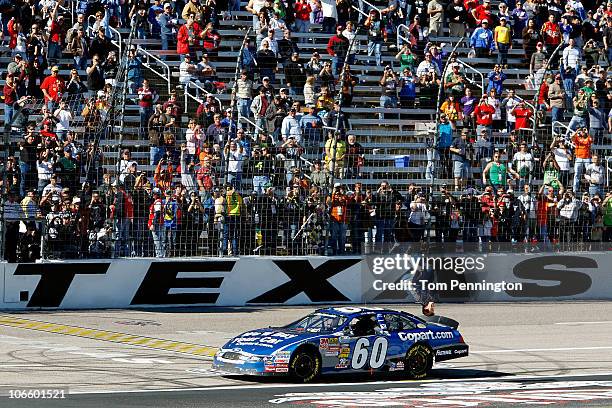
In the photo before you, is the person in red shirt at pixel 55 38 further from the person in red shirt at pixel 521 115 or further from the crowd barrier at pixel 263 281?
the person in red shirt at pixel 521 115

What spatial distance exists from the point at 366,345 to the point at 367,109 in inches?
527

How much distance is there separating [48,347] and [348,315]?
542 centimetres

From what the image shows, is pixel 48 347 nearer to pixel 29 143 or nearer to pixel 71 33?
pixel 29 143

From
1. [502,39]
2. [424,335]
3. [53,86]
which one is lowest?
[424,335]

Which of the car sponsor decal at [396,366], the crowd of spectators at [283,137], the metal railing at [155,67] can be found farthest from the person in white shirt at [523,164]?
the car sponsor decal at [396,366]

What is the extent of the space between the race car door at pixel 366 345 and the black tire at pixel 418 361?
41cm

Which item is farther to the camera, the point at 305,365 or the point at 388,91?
the point at 388,91

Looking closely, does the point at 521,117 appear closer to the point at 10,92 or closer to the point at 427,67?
the point at 427,67

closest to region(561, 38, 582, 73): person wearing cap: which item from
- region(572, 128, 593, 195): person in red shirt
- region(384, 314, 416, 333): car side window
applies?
region(572, 128, 593, 195): person in red shirt

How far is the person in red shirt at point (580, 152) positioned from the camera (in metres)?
27.9

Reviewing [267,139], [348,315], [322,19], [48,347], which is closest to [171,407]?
[348,315]

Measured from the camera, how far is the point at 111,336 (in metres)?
22.1

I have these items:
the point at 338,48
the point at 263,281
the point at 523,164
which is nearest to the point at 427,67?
the point at 338,48

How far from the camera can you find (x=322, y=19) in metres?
32.9
